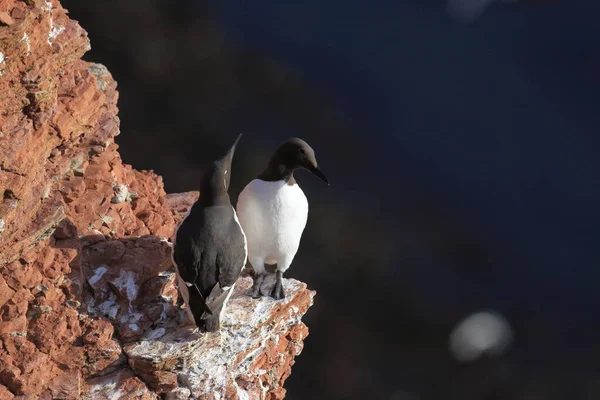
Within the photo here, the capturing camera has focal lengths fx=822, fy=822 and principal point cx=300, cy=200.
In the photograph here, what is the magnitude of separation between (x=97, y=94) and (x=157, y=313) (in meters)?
1.85

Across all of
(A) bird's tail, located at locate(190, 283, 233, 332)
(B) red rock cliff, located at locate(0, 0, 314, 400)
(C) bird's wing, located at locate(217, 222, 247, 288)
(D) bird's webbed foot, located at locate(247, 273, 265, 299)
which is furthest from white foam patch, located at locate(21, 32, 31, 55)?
(D) bird's webbed foot, located at locate(247, 273, 265, 299)

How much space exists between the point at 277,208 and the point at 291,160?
0.39 metres

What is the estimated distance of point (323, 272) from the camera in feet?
47.8

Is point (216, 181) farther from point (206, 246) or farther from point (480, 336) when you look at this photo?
point (480, 336)

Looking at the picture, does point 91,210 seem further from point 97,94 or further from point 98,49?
point 98,49

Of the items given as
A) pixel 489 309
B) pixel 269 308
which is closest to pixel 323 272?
pixel 489 309

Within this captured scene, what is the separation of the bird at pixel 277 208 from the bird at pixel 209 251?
0.55 meters

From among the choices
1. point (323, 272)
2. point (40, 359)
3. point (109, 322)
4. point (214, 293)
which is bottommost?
point (40, 359)

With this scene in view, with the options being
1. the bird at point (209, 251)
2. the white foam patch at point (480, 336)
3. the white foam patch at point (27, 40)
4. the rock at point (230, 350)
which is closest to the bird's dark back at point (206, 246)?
the bird at point (209, 251)

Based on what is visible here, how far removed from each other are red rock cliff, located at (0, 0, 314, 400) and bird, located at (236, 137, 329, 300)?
1.30ft

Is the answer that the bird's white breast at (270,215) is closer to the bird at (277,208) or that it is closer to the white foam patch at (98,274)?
the bird at (277,208)

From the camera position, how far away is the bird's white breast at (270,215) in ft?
21.1

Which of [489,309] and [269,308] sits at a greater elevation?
[489,309]

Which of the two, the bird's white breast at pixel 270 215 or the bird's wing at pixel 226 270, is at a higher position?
the bird's white breast at pixel 270 215
